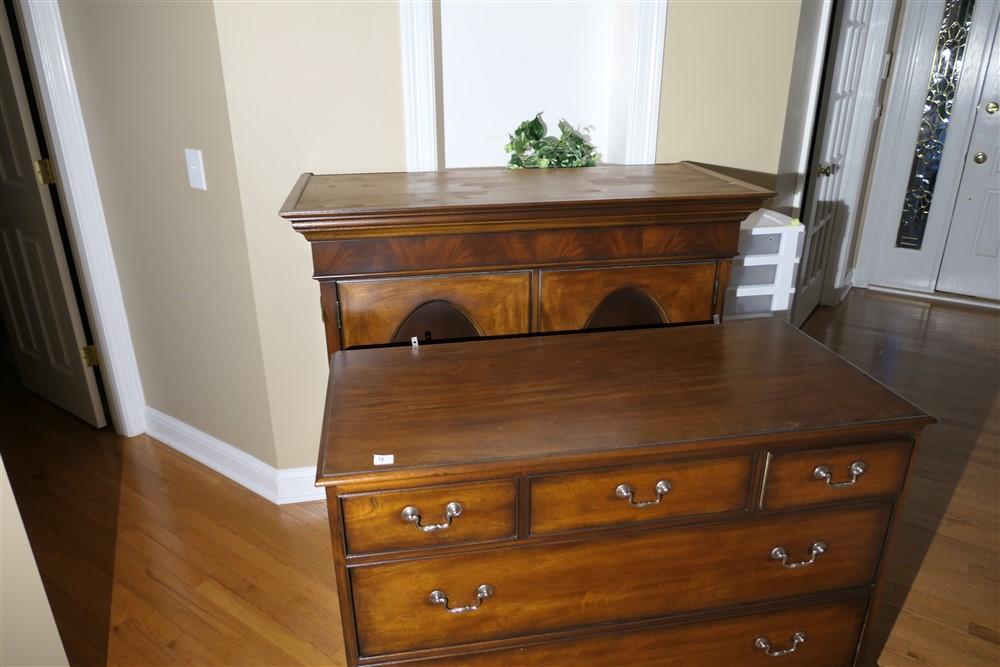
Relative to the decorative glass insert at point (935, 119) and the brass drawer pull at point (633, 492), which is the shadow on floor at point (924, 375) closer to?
the decorative glass insert at point (935, 119)

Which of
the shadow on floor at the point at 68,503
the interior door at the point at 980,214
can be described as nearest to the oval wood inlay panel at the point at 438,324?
the shadow on floor at the point at 68,503

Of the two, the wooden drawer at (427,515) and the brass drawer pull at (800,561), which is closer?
the wooden drawer at (427,515)

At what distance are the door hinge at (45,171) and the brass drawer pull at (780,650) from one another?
8.55 ft

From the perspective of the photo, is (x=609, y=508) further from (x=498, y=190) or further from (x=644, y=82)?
(x=644, y=82)

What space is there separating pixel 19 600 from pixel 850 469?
1.65 meters

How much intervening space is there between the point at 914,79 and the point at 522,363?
142 inches

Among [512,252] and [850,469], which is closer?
[850,469]

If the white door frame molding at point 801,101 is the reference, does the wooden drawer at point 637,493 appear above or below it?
below

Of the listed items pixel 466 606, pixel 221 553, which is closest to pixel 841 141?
pixel 466 606

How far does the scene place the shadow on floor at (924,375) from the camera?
224 centimetres

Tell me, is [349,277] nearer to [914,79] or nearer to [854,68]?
[854,68]

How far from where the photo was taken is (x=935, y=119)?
13.1ft

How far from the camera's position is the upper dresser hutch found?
1.68 meters

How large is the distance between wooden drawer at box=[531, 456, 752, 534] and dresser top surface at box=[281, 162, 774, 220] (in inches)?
27.7
